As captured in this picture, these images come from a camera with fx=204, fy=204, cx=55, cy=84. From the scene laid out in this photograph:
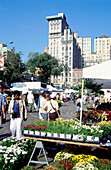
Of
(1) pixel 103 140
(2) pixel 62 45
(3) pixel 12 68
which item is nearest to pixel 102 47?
(2) pixel 62 45

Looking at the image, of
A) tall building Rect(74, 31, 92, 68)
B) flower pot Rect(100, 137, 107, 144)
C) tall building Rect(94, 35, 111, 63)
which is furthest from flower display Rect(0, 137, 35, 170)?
tall building Rect(74, 31, 92, 68)

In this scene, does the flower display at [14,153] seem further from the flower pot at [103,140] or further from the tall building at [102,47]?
the tall building at [102,47]

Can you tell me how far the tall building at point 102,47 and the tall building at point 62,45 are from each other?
46782 mm

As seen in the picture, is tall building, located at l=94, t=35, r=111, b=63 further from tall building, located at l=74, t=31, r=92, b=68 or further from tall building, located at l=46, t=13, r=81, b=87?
tall building, located at l=46, t=13, r=81, b=87

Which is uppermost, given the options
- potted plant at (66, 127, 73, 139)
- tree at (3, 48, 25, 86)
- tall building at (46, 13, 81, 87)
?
tall building at (46, 13, 81, 87)

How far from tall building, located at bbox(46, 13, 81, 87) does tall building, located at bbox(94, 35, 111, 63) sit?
153 feet

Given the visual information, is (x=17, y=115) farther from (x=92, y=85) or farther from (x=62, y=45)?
(x=62, y=45)

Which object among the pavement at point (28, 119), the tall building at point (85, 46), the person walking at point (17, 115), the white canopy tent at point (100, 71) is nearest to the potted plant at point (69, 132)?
the person walking at point (17, 115)

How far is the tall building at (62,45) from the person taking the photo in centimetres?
12988

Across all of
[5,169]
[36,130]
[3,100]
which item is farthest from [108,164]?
[3,100]

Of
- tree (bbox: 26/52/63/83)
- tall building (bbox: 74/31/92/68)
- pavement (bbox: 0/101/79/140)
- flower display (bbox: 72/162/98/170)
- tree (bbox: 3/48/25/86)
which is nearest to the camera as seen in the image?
flower display (bbox: 72/162/98/170)

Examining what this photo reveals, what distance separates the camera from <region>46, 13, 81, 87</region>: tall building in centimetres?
12988

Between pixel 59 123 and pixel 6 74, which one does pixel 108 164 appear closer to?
pixel 59 123

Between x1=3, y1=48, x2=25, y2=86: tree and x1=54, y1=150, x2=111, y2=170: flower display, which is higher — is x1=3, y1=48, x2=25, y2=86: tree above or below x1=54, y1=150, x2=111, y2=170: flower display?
above
